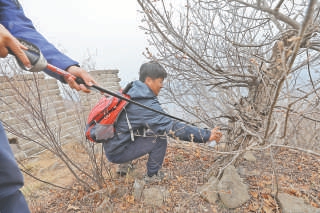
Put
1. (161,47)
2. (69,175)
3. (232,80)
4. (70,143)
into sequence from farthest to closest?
(70,143), (69,175), (161,47), (232,80)

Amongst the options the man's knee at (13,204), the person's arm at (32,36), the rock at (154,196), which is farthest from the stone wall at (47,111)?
the man's knee at (13,204)

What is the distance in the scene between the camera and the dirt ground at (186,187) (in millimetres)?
1999

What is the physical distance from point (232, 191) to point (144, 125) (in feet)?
3.67

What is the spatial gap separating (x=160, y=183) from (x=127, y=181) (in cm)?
43

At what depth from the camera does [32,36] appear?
46.6 inches

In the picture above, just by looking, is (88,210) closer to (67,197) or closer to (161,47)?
(67,197)

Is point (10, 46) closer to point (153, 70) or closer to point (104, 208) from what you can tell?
point (153, 70)

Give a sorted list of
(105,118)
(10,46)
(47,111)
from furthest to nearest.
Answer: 1. (47,111)
2. (105,118)
3. (10,46)

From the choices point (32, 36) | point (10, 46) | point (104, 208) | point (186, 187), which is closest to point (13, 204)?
point (10, 46)

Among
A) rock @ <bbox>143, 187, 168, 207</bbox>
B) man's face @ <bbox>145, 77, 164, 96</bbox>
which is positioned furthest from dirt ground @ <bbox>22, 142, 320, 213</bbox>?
man's face @ <bbox>145, 77, 164, 96</bbox>

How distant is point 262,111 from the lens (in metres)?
1.97

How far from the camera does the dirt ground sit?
6.56 feet

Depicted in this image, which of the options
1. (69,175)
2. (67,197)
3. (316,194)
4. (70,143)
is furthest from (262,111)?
(70,143)

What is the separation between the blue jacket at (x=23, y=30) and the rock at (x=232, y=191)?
70.7 inches
